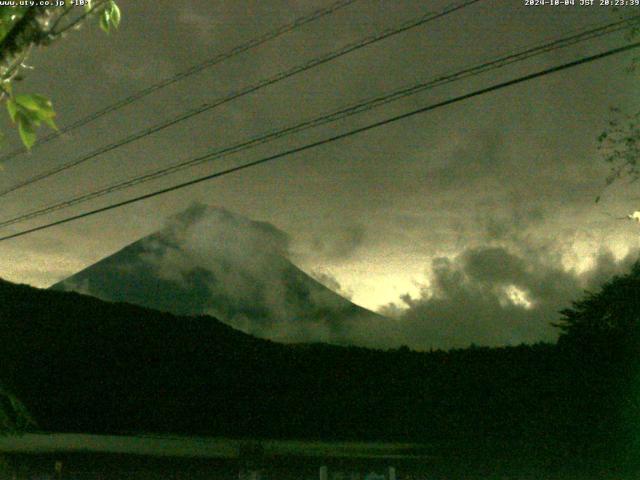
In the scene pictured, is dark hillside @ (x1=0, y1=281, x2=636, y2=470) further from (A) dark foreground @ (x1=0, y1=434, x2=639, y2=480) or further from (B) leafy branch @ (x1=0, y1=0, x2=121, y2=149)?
(B) leafy branch @ (x1=0, y1=0, x2=121, y2=149)

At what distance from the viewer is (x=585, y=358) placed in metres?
18.1

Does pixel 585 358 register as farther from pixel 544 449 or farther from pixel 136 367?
pixel 136 367

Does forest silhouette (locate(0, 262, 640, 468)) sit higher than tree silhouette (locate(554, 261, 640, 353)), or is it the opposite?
tree silhouette (locate(554, 261, 640, 353))

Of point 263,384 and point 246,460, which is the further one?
point 263,384

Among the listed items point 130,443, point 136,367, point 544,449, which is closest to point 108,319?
point 136,367

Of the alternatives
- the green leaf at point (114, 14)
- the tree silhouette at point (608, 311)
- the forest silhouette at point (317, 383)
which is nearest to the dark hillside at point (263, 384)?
the forest silhouette at point (317, 383)

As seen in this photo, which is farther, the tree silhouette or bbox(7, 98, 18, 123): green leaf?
the tree silhouette

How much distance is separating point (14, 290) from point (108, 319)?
370 cm

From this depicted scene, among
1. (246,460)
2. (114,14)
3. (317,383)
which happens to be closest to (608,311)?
(317,383)

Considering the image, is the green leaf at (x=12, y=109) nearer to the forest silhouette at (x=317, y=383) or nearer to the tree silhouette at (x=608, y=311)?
the forest silhouette at (x=317, y=383)

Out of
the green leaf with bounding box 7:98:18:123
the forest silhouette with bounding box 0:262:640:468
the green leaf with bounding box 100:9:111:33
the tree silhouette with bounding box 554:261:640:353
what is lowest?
the green leaf with bounding box 7:98:18:123

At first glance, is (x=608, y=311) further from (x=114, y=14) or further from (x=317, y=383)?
(x=114, y=14)

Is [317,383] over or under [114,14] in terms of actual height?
over

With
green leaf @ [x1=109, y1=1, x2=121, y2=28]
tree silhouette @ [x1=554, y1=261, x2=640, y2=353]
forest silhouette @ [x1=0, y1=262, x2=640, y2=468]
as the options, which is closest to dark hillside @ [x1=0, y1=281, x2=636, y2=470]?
forest silhouette @ [x1=0, y1=262, x2=640, y2=468]
